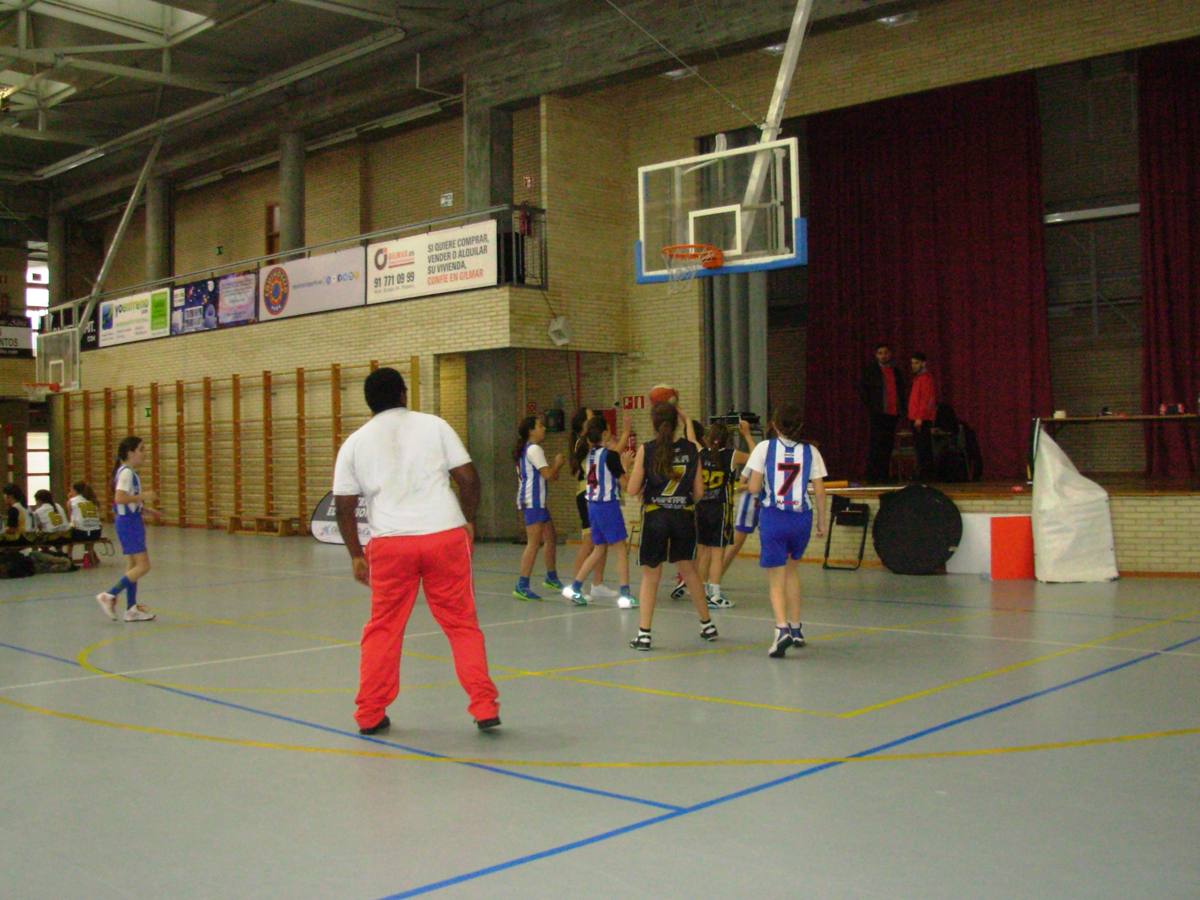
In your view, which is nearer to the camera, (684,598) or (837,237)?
(684,598)

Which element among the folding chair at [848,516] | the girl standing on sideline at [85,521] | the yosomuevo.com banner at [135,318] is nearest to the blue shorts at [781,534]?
the folding chair at [848,516]

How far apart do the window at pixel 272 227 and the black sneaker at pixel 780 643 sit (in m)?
22.4

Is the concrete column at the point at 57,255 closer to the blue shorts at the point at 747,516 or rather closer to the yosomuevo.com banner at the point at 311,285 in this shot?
the yosomuevo.com banner at the point at 311,285

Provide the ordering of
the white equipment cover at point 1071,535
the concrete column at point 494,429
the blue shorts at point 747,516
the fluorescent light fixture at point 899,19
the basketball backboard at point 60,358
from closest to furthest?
the blue shorts at point 747,516
the white equipment cover at point 1071,535
the fluorescent light fixture at point 899,19
the concrete column at point 494,429
the basketball backboard at point 60,358

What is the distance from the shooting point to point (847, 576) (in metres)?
14.1

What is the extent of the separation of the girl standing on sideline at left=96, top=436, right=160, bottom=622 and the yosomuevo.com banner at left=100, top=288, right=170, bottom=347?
17.1 meters

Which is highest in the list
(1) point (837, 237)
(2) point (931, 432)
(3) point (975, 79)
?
(3) point (975, 79)

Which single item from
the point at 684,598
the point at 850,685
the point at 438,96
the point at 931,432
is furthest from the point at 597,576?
the point at 438,96

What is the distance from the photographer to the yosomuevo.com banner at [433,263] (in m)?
19.8

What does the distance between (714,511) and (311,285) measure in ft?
47.5

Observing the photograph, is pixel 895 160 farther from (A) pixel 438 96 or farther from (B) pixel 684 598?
(B) pixel 684 598

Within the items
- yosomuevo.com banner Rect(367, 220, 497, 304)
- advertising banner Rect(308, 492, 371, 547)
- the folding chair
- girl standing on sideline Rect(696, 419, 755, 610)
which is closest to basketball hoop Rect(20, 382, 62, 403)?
yosomuevo.com banner Rect(367, 220, 497, 304)

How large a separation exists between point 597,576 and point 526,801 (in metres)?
7.33

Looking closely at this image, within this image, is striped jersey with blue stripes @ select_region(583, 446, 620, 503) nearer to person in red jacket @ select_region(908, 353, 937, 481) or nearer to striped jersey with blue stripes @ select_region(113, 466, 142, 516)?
striped jersey with blue stripes @ select_region(113, 466, 142, 516)
